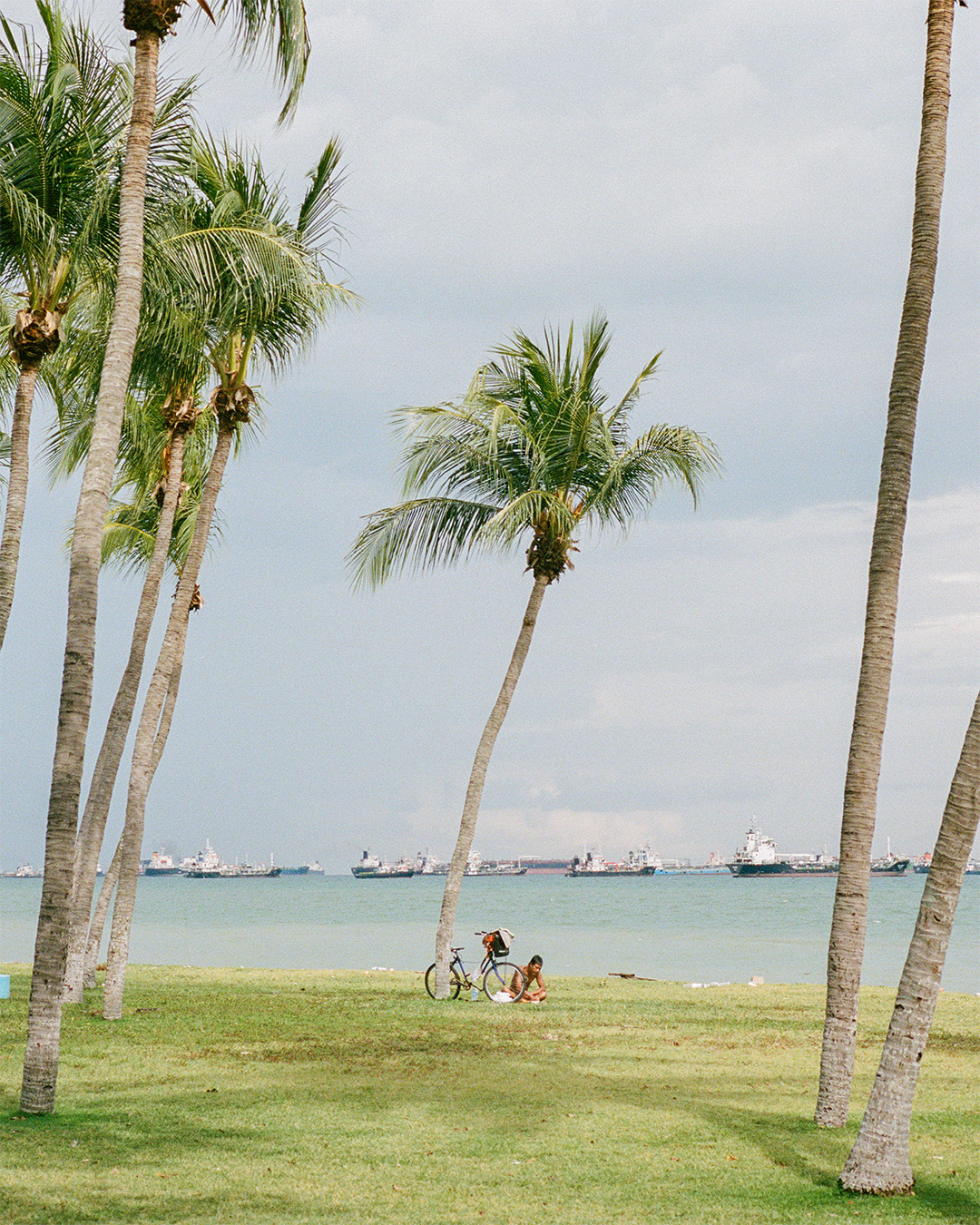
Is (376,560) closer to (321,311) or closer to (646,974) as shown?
(321,311)

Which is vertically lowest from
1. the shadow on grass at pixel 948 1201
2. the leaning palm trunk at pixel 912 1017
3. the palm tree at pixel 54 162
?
the shadow on grass at pixel 948 1201

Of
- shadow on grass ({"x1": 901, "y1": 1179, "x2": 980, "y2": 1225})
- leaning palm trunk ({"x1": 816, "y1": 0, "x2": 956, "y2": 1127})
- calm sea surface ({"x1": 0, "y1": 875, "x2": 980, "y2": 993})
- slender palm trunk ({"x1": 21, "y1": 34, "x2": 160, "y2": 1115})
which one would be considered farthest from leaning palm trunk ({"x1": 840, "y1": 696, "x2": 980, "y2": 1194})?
calm sea surface ({"x1": 0, "y1": 875, "x2": 980, "y2": 993})

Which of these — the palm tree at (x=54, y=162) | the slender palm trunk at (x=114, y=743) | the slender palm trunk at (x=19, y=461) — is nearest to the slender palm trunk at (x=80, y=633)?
the palm tree at (x=54, y=162)

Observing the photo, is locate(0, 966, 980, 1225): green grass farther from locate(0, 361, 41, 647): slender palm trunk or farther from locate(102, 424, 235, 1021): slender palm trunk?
locate(0, 361, 41, 647): slender palm trunk

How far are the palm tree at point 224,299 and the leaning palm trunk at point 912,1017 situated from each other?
8.51m

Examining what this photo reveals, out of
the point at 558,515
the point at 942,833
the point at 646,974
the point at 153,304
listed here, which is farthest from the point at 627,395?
the point at 646,974

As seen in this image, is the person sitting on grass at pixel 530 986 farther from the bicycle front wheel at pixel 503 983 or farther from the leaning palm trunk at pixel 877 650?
the leaning palm trunk at pixel 877 650

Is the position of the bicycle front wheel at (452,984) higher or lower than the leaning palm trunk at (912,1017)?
lower

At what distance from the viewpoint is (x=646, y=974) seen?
107 feet

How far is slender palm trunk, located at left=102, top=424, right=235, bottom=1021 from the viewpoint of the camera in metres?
15.4

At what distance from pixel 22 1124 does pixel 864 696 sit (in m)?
6.88

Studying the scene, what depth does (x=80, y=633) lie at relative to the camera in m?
9.81

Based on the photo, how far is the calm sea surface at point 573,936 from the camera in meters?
36.3

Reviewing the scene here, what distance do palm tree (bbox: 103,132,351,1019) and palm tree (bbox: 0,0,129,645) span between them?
0.95 m
